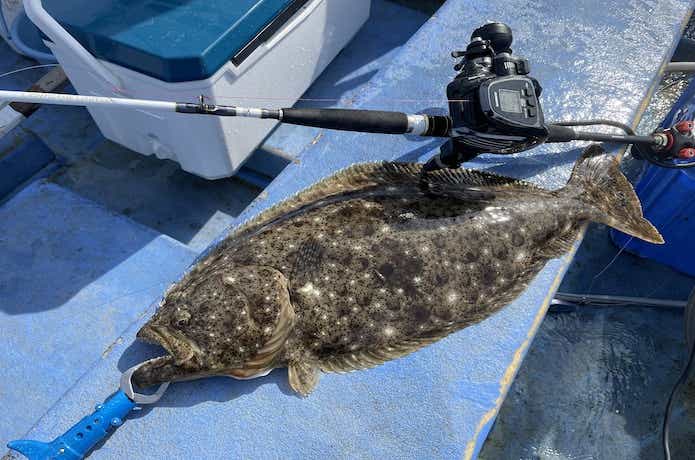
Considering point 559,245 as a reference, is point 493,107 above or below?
above

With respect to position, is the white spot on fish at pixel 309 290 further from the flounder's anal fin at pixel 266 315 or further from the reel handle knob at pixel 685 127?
the reel handle knob at pixel 685 127

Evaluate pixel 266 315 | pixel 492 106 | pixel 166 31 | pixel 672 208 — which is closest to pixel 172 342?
pixel 266 315

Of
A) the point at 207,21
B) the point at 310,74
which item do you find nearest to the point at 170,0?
the point at 207,21

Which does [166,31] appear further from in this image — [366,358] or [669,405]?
[669,405]

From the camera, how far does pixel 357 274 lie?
2.65 metres

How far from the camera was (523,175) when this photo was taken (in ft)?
11.0

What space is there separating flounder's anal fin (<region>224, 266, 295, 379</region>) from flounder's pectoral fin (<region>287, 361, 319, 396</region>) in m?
0.11

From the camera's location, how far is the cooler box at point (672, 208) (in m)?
3.57

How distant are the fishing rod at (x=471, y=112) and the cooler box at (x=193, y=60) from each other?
1.70 feet

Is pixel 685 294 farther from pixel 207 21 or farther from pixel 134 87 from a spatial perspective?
pixel 134 87

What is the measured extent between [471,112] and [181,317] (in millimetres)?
1867

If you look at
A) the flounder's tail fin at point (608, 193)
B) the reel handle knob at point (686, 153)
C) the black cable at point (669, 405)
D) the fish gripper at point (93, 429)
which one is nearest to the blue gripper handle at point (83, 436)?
the fish gripper at point (93, 429)

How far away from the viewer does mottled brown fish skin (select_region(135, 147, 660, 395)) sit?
2.50 meters

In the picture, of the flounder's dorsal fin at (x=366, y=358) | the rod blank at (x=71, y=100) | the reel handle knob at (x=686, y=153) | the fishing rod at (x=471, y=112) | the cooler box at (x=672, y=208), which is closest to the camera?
the rod blank at (x=71, y=100)
